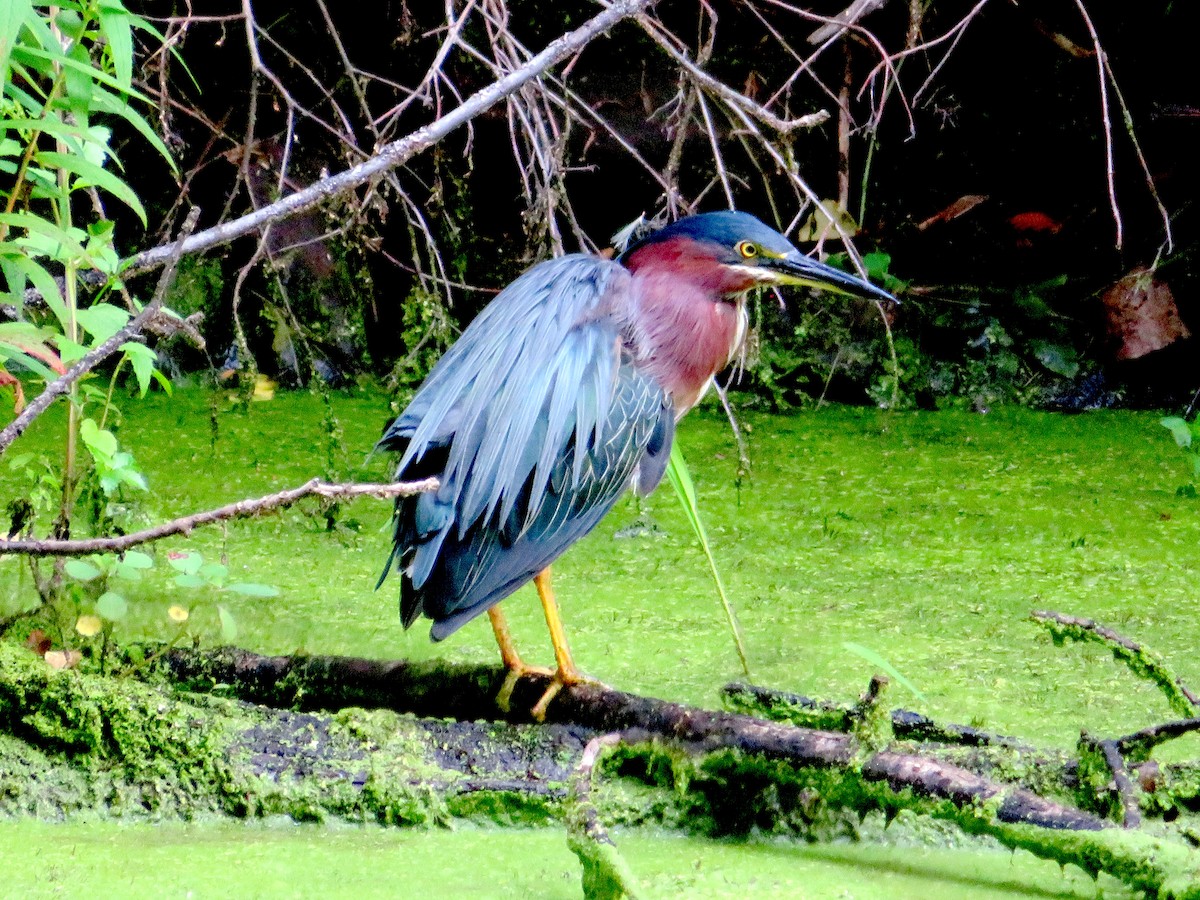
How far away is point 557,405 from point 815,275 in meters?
0.47

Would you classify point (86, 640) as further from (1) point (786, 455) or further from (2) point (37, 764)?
(1) point (786, 455)

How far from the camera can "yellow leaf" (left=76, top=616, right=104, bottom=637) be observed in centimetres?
179

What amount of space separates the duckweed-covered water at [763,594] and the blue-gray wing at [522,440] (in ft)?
0.93

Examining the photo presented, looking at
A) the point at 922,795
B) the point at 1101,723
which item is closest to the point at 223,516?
the point at 922,795

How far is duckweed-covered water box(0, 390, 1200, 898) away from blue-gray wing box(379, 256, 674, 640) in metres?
0.28

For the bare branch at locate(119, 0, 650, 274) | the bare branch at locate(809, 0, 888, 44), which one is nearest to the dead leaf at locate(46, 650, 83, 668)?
the bare branch at locate(119, 0, 650, 274)

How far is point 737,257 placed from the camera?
2064 mm

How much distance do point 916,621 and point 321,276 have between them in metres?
2.25

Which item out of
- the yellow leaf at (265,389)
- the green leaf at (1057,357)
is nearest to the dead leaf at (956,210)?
the green leaf at (1057,357)

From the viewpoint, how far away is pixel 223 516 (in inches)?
42.2

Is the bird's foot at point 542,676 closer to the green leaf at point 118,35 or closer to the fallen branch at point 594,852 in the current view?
the fallen branch at point 594,852

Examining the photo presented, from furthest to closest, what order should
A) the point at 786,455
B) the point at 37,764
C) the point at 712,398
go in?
the point at 712,398 < the point at 786,455 < the point at 37,764

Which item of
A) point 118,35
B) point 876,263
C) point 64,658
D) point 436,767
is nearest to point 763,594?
point 436,767

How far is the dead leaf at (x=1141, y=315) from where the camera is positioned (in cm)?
374
